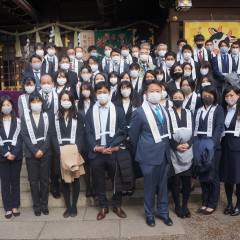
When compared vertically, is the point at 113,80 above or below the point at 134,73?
below

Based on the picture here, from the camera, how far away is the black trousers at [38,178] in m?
5.85

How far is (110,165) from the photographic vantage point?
575cm

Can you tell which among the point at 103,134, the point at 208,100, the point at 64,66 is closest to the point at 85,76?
the point at 64,66

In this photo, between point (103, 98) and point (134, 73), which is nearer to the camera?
point (103, 98)

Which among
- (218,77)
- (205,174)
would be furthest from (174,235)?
(218,77)

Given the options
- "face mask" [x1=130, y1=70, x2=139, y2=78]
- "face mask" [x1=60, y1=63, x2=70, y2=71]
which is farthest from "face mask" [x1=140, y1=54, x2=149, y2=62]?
"face mask" [x1=60, y1=63, x2=70, y2=71]

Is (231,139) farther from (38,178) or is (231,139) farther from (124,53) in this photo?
(124,53)

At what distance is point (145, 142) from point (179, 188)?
3.36 ft

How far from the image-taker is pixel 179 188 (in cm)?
589

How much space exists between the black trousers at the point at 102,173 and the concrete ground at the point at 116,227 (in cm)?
A: 30

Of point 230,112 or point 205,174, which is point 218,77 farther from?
point 205,174

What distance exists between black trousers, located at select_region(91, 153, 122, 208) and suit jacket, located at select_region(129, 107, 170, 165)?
1.36 feet

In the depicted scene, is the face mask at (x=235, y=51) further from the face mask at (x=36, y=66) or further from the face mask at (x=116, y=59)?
the face mask at (x=36, y=66)

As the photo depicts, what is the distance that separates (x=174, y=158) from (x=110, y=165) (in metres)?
0.92
